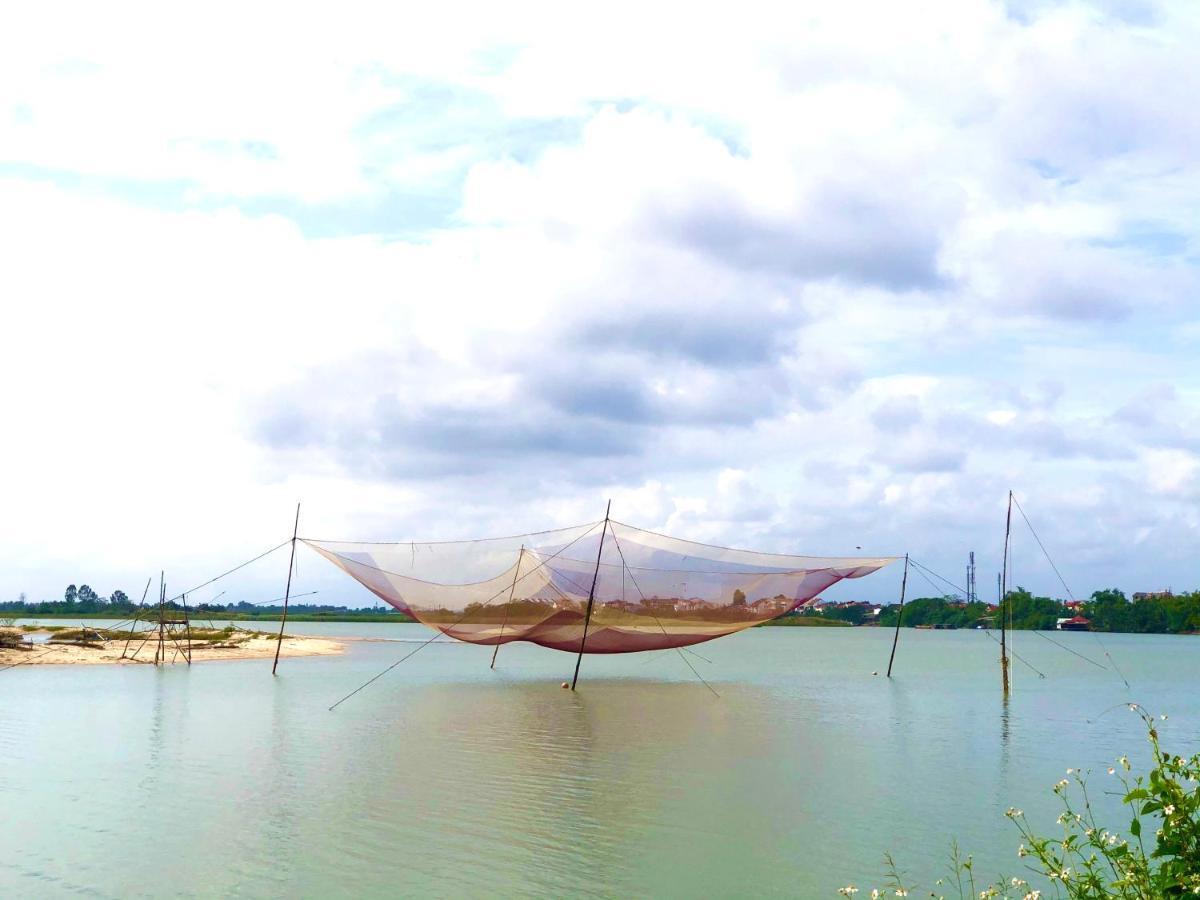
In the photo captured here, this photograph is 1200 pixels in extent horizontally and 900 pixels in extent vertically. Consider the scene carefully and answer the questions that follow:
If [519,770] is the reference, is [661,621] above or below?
above

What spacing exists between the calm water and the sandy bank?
4776mm

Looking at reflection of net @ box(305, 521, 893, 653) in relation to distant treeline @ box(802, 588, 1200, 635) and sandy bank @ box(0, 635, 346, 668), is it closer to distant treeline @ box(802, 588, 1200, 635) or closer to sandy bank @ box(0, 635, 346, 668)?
sandy bank @ box(0, 635, 346, 668)

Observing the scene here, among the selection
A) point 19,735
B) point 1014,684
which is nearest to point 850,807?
point 19,735

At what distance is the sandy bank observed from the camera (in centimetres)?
2703

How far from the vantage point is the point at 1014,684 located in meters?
27.1

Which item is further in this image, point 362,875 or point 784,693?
point 784,693

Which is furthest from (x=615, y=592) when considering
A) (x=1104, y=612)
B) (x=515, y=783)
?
(x=1104, y=612)

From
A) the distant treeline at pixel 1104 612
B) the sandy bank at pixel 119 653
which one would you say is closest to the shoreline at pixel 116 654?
the sandy bank at pixel 119 653

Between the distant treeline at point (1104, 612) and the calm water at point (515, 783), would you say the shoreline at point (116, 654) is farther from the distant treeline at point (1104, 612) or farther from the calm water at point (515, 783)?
the distant treeline at point (1104, 612)

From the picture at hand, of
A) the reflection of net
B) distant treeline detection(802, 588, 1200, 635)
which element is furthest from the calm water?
distant treeline detection(802, 588, 1200, 635)

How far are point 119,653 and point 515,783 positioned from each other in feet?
74.7

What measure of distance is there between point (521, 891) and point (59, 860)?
12.8ft

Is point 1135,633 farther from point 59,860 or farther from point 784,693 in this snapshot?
point 59,860

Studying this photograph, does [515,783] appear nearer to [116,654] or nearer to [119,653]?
[116,654]
